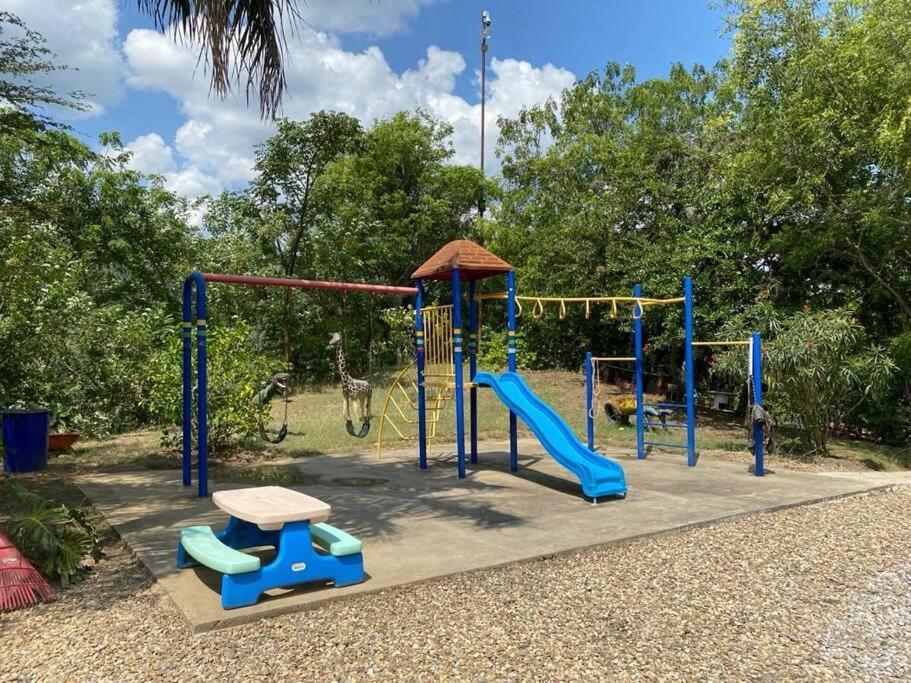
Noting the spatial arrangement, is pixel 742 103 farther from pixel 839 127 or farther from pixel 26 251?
pixel 26 251

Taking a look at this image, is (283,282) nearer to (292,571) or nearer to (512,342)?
(512,342)

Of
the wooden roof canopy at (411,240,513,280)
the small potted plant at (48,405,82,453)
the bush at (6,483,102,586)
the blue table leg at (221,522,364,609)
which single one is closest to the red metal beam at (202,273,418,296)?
the wooden roof canopy at (411,240,513,280)

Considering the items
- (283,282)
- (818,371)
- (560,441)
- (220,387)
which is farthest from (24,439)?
(818,371)

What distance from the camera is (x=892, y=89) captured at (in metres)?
9.15

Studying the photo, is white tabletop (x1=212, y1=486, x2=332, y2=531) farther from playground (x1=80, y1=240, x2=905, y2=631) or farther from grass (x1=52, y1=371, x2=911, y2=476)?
grass (x1=52, y1=371, x2=911, y2=476)

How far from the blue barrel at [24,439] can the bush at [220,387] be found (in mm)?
1230

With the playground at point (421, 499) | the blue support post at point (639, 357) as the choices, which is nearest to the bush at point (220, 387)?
the playground at point (421, 499)

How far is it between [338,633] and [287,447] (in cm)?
674

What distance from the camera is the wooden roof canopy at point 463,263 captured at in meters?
7.32

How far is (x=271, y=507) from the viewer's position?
3785mm

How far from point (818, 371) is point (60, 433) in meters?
10.3

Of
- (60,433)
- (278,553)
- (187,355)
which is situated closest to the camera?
(278,553)

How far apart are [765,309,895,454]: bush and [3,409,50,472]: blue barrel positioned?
366 inches

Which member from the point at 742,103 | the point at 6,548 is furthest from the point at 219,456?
the point at 742,103
